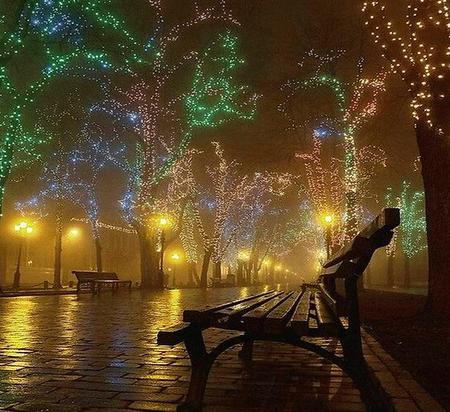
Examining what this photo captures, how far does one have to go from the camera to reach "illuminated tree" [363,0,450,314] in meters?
9.51

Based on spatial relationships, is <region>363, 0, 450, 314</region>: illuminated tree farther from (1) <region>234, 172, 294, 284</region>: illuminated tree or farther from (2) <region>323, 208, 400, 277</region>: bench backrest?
(1) <region>234, 172, 294, 284</region>: illuminated tree

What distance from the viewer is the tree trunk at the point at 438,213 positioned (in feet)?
31.5

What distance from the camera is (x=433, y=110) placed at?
376 inches

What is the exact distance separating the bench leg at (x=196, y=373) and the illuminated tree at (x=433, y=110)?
700 cm

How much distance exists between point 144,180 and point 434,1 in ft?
57.1

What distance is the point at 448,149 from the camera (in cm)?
970

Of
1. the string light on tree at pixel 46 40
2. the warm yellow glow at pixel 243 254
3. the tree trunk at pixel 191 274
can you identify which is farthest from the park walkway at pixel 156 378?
the warm yellow glow at pixel 243 254

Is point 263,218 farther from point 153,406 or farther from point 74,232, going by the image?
point 153,406

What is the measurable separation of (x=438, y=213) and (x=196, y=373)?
Result: 24.3 feet

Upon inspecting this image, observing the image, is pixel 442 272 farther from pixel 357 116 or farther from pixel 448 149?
pixel 357 116

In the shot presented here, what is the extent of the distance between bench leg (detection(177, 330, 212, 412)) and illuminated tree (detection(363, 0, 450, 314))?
6999 millimetres

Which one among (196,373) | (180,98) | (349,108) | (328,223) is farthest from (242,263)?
(196,373)

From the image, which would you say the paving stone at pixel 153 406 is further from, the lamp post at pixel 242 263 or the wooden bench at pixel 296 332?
the lamp post at pixel 242 263

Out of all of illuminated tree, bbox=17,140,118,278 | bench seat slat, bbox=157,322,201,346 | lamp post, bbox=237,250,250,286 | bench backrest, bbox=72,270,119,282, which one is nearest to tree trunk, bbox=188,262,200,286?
lamp post, bbox=237,250,250,286
